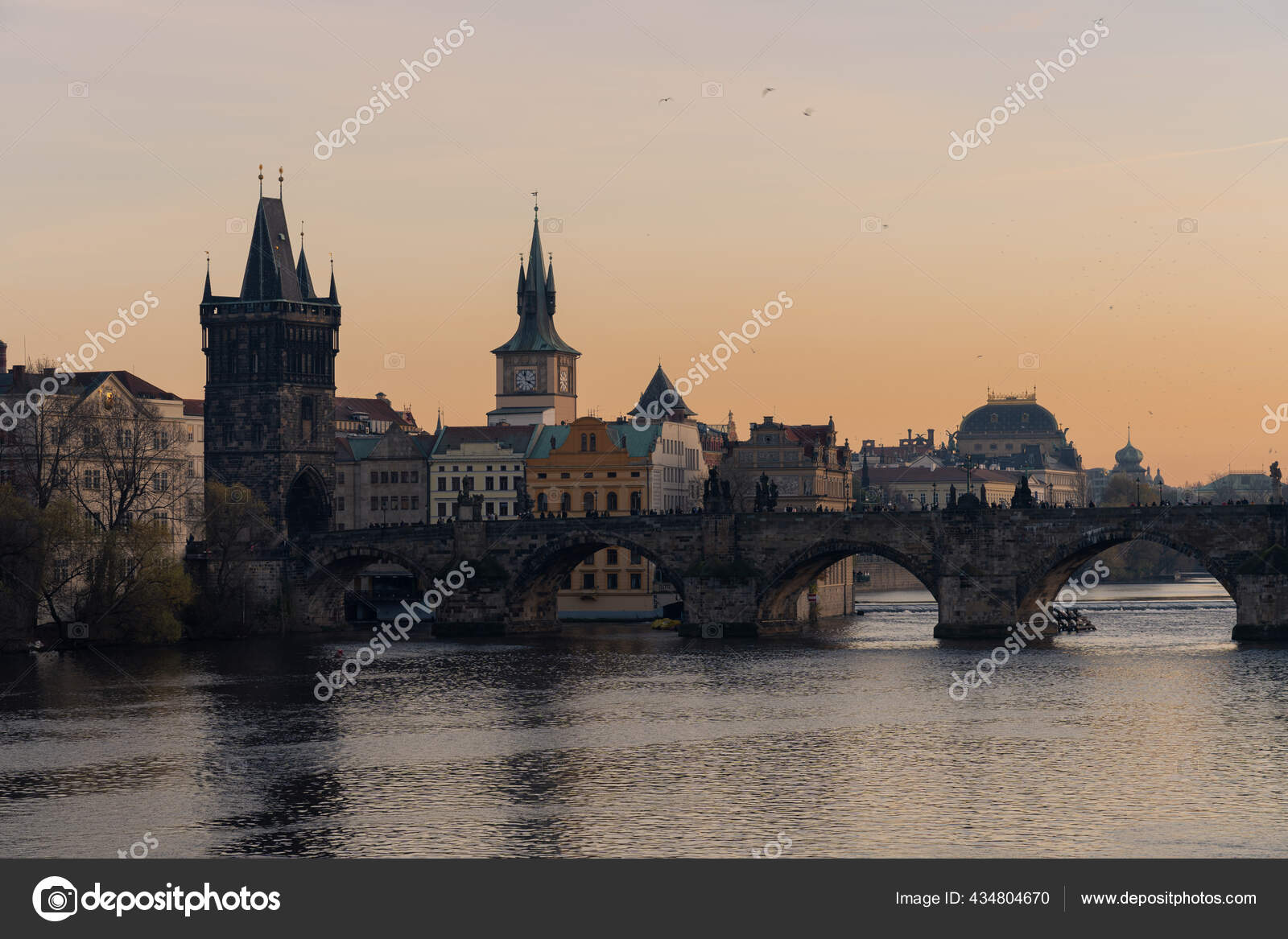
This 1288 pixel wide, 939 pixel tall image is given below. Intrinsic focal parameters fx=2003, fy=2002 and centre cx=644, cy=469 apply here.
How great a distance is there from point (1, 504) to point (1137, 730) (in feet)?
169

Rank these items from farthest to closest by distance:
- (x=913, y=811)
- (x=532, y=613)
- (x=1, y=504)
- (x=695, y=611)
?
(x=532, y=613) < (x=695, y=611) < (x=1, y=504) < (x=913, y=811)

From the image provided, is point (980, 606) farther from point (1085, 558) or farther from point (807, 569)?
point (807, 569)

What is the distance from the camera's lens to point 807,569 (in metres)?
109

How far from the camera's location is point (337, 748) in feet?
200

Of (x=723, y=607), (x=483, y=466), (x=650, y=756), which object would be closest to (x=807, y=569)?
(x=723, y=607)

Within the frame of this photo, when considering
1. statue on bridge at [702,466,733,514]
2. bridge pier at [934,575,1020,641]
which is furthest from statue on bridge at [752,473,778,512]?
bridge pier at [934,575,1020,641]

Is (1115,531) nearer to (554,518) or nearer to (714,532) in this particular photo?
(714,532)

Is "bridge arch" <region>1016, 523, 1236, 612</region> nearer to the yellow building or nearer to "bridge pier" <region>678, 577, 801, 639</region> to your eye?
"bridge pier" <region>678, 577, 801, 639</region>

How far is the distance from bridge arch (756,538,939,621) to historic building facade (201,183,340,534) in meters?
39.4

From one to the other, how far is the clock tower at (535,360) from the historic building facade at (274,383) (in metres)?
26.3

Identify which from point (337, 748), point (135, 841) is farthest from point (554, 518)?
point (135, 841)
